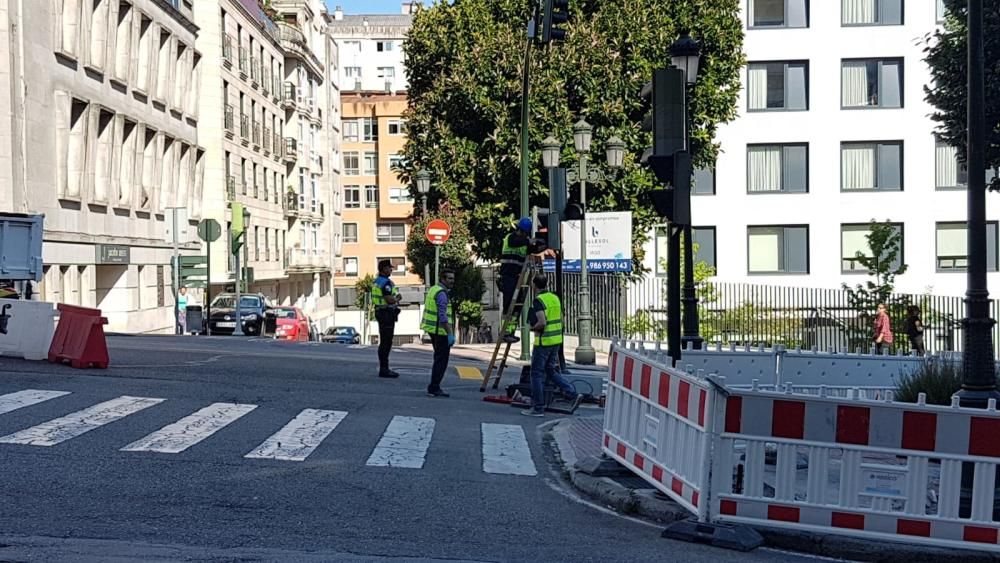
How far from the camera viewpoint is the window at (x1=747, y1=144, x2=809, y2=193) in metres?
40.5

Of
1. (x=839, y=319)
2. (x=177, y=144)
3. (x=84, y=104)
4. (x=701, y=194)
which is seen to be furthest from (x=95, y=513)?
(x=177, y=144)

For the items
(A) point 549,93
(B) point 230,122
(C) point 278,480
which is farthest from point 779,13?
(C) point 278,480

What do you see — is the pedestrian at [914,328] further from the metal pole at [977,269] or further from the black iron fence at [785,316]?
the metal pole at [977,269]

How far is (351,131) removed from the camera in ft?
284

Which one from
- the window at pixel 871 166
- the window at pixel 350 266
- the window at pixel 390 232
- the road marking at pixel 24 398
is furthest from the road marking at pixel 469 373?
the window at pixel 350 266

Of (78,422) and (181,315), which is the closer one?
(78,422)

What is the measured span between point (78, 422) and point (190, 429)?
109 centimetres

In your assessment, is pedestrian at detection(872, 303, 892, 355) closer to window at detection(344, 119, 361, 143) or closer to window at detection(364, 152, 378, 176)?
window at detection(364, 152, 378, 176)

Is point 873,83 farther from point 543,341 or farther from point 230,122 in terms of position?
point 543,341

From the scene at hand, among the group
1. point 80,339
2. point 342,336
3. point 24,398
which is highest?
point 80,339

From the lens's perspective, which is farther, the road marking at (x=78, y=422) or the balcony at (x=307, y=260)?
the balcony at (x=307, y=260)

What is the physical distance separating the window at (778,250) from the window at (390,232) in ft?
150

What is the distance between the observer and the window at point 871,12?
3956cm

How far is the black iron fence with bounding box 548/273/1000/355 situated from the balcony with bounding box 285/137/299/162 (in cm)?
3699
